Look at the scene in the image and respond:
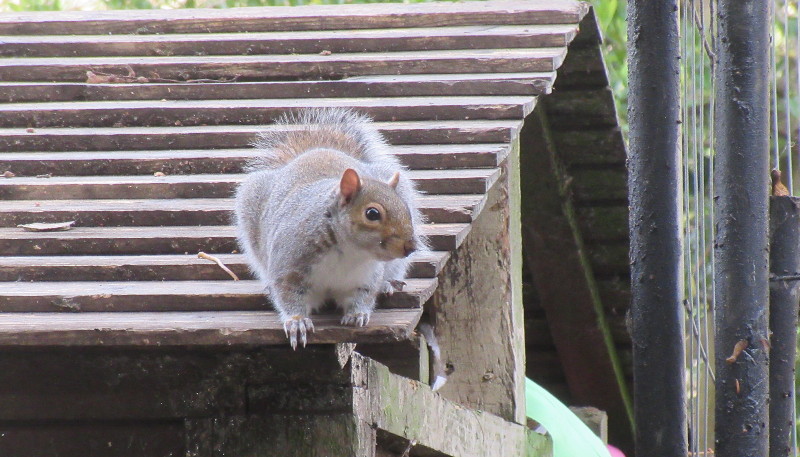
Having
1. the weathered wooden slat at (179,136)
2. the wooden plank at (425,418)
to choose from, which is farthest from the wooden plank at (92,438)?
the weathered wooden slat at (179,136)

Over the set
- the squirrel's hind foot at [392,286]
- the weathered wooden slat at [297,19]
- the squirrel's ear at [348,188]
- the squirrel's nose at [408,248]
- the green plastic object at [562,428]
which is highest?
the weathered wooden slat at [297,19]

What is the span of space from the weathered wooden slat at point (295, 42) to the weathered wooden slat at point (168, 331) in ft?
5.59

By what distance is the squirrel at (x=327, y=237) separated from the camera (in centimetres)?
207

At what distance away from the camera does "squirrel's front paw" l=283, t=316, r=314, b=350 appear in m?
1.78

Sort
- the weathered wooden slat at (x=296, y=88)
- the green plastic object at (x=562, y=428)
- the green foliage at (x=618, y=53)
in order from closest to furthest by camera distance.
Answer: the weathered wooden slat at (x=296, y=88), the green plastic object at (x=562, y=428), the green foliage at (x=618, y=53)

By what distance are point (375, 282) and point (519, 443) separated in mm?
1151

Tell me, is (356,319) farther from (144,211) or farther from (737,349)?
(737,349)

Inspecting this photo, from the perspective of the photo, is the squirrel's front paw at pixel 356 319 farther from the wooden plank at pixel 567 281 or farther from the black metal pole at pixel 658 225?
the wooden plank at pixel 567 281

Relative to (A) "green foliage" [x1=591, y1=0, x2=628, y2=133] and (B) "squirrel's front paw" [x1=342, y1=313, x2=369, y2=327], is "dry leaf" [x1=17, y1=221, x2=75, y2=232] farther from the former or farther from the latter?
(A) "green foliage" [x1=591, y1=0, x2=628, y2=133]

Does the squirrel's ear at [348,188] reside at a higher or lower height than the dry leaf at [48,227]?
higher

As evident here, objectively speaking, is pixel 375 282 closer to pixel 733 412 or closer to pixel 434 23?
pixel 733 412

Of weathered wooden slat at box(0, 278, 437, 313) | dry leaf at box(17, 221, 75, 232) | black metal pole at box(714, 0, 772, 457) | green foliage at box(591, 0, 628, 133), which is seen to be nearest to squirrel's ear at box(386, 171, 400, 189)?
weathered wooden slat at box(0, 278, 437, 313)

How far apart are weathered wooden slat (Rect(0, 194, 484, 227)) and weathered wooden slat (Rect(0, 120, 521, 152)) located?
344 mm

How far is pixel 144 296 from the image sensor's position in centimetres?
194
